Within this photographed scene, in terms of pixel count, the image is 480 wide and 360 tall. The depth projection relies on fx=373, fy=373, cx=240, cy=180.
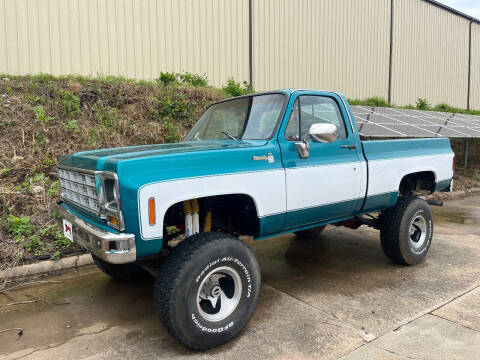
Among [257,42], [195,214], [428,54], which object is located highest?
[428,54]

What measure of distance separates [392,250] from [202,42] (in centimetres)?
792

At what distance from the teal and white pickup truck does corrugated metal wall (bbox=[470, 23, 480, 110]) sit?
20193 mm

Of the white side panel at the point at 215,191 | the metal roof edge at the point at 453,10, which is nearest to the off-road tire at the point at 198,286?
the white side panel at the point at 215,191

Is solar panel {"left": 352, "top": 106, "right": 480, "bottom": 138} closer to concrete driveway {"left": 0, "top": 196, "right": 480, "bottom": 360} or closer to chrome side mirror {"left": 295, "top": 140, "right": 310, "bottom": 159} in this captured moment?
concrete driveway {"left": 0, "top": 196, "right": 480, "bottom": 360}

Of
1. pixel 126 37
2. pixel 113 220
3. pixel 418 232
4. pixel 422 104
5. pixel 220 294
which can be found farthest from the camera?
pixel 422 104

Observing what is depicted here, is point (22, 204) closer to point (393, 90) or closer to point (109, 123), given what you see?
point (109, 123)

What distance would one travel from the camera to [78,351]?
296cm

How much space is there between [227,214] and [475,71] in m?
23.2

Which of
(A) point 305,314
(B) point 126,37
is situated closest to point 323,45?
(B) point 126,37

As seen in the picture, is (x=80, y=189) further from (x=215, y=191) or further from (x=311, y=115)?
(x=311, y=115)

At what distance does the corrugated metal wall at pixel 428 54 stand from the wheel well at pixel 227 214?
1509 cm

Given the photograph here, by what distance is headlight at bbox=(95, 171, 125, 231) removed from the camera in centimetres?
260

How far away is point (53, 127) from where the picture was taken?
6.89 meters

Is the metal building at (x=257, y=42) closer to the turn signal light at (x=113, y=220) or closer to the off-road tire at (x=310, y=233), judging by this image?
the off-road tire at (x=310, y=233)
